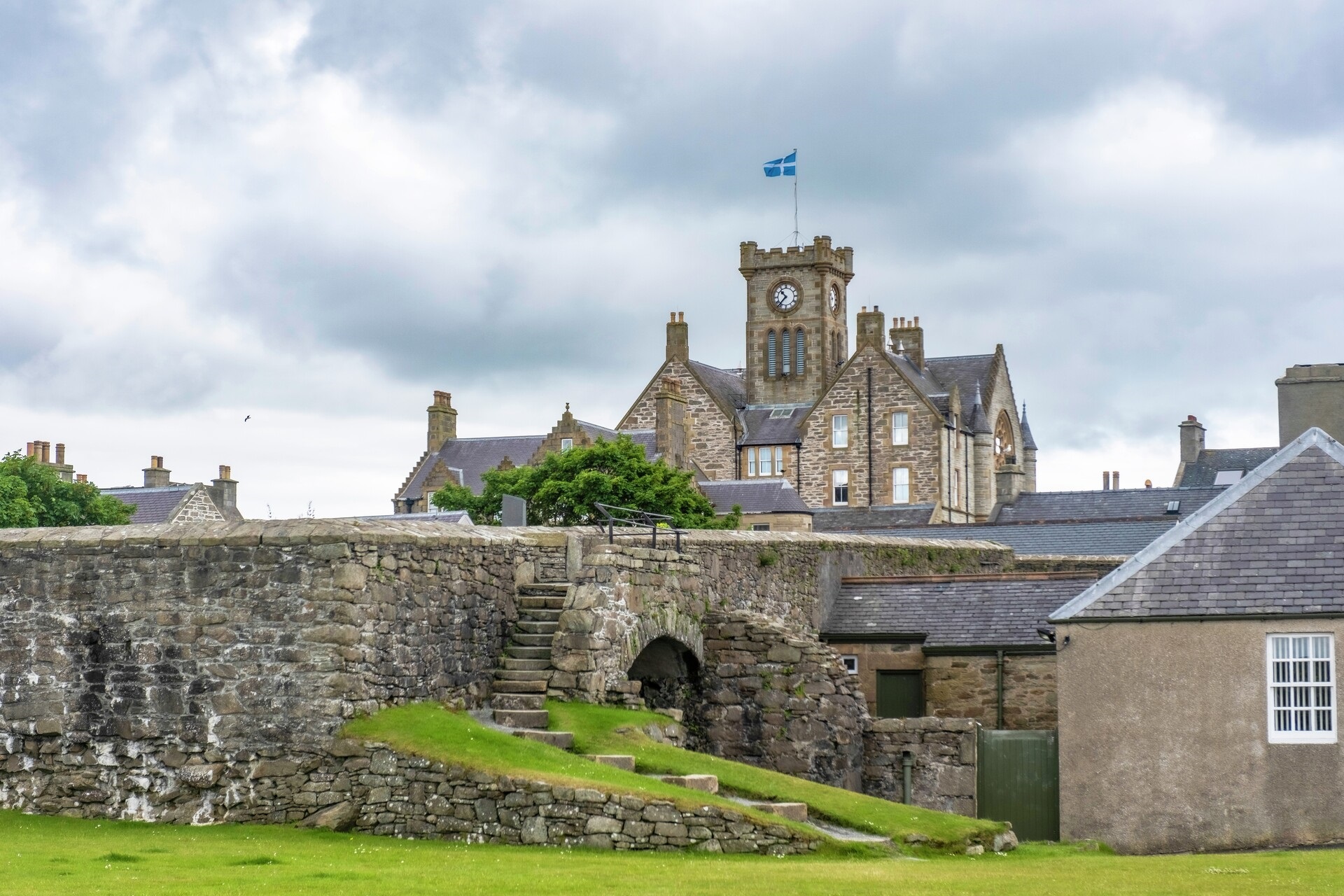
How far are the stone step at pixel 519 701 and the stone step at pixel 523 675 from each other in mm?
460

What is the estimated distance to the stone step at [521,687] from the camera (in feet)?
74.7

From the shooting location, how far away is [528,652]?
2352 centimetres

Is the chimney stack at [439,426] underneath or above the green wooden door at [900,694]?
above

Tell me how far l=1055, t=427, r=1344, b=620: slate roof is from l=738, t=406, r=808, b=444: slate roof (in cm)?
6894

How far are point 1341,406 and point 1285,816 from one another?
1596 centimetres

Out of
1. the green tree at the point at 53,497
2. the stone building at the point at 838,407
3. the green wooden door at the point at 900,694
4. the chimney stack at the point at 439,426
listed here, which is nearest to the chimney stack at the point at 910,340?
the stone building at the point at 838,407

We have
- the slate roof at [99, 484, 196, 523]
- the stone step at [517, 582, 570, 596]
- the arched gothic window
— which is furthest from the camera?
the arched gothic window

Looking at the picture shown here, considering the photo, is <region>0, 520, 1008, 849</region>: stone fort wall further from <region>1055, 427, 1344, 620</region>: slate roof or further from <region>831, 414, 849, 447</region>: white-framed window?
<region>831, 414, 849, 447</region>: white-framed window

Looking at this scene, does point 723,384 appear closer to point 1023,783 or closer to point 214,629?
point 1023,783

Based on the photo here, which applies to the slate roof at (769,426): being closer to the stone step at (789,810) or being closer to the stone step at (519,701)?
the stone step at (519,701)

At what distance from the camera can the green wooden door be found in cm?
3052

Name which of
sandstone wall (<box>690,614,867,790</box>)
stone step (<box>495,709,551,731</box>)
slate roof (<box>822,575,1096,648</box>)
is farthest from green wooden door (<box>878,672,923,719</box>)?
stone step (<box>495,709,551,731</box>)

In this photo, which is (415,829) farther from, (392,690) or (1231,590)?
(1231,590)

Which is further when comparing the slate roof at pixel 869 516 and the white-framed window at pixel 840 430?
the white-framed window at pixel 840 430
